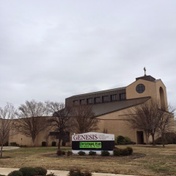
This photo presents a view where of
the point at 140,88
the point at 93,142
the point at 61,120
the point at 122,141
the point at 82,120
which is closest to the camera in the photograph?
the point at 93,142

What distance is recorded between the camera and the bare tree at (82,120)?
39875 mm

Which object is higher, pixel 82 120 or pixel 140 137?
pixel 82 120

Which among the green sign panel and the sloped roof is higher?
the sloped roof

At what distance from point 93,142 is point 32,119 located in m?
25.7

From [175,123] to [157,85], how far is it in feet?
32.7

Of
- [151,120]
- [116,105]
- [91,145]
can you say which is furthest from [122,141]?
[91,145]

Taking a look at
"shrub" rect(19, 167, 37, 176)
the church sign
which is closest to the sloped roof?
the church sign

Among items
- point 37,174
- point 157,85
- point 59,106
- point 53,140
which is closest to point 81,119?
point 59,106

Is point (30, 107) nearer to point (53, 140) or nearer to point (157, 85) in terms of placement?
point (53, 140)

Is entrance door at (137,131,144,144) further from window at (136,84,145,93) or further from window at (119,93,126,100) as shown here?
window at (119,93,126,100)

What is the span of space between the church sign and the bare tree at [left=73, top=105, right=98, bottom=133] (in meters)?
14.6

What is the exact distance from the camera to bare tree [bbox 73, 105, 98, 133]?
131 feet

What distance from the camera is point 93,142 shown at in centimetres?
2406

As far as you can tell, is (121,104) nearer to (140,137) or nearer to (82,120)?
(140,137)
